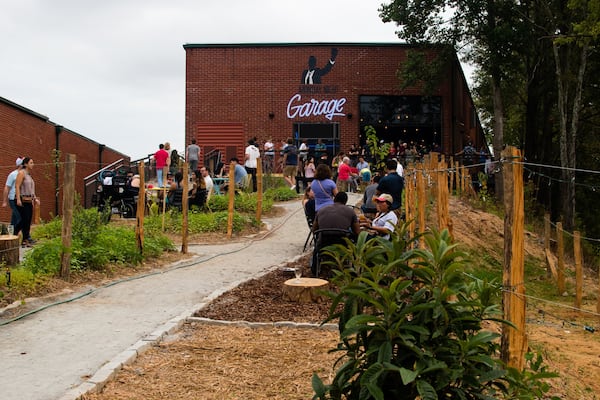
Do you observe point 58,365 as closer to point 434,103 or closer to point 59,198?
point 59,198

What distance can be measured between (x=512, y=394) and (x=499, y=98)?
24.3 m

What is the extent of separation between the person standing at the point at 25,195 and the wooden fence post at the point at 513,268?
9.55m

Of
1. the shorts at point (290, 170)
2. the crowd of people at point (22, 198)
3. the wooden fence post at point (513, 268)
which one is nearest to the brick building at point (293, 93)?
the shorts at point (290, 170)

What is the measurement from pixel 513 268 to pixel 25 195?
32.6 ft

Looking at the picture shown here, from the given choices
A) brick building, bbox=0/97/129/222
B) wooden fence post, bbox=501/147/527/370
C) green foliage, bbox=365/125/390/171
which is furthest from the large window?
wooden fence post, bbox=501/147/527/370

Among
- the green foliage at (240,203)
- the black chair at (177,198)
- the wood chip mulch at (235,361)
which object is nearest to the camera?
the wood chip mulch at (235,361)

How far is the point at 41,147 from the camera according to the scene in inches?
949

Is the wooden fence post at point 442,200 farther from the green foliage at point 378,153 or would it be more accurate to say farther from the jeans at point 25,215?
the green foliage at point 378,153

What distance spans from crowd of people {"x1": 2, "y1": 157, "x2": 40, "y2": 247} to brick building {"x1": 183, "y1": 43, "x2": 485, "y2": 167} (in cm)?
1856

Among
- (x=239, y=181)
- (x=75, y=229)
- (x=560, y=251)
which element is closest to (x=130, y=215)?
(x=239, y=181)

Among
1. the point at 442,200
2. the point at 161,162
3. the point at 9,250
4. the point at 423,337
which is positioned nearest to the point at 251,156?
the point at 161,162

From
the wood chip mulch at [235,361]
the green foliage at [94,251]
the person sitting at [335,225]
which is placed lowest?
the wood chip mulch at [235,361]

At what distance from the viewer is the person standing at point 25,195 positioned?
12141mm

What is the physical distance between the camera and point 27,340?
21.5 ft
